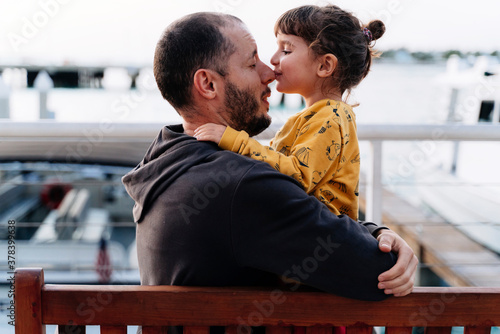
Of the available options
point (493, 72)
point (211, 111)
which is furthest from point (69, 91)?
point (211, 111)

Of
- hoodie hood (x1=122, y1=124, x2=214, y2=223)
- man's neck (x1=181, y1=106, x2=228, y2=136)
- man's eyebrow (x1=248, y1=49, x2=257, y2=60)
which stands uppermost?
man's eyebrow (x1=248, y1=49, x2=257, y2=60)

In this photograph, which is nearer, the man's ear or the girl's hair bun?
the man's ear

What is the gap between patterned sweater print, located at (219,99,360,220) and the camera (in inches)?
47.4

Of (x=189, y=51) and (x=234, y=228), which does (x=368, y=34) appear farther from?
(x=234, y=228)

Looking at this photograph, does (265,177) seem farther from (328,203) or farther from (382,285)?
(328,203)

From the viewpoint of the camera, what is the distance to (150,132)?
1.93 m

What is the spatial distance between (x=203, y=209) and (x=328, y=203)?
448 mm

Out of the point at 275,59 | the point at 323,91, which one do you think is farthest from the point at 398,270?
the point at 275,59

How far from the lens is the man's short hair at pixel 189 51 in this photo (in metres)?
1.15

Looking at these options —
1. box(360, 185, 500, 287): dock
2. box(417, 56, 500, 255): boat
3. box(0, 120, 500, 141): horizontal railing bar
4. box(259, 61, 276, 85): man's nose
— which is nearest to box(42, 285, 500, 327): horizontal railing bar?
box(259, 61, 276, 85): man's nose

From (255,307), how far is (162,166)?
0.35 metres

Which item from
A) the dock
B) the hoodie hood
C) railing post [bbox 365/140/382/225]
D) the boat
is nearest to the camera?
the hoodie hood

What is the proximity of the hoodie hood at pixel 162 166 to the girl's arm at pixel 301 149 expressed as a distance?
0.05 meters

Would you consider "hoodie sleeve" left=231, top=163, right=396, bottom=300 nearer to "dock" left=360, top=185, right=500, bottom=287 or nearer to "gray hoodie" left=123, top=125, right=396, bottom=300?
"gray hoodie" left=123, top=125, right=396, bottom=300
